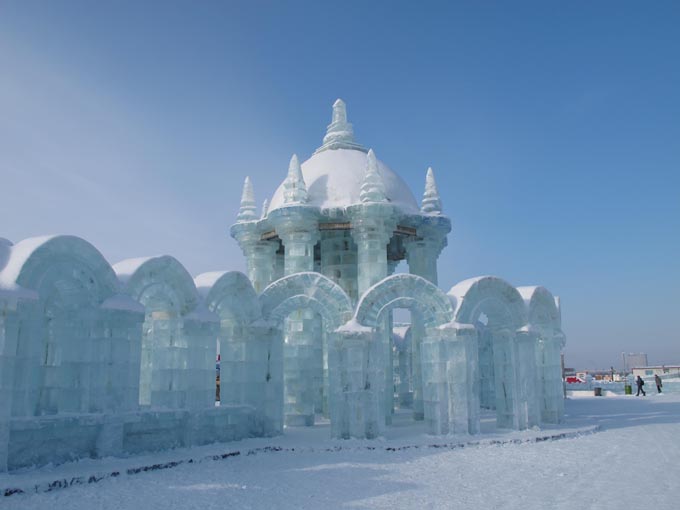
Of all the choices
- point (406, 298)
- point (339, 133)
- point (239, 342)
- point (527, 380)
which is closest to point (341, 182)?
point (339, 133)

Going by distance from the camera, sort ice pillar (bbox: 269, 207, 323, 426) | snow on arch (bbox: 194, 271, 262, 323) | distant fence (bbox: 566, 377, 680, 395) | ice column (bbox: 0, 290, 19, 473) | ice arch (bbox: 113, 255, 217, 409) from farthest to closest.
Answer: distant fence (bbox: 566, 377, 680, 395) → ice pillar (bbox: 269, 207, 323, 426) → snow on arch (bbox: 194, 271, 262, 323) → ice arch (bbox: 113, 255, 217, 409) → ice column (bbox: 0, 290, 19, 473)

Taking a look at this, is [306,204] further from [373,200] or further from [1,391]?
[1,391]

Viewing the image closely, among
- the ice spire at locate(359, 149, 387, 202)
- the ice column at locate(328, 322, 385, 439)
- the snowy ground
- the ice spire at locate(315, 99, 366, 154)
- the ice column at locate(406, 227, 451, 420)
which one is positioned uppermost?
the ice spire at locate(315, 99, 366, 154)

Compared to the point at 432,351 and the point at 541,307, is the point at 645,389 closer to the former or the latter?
the point at 541,307

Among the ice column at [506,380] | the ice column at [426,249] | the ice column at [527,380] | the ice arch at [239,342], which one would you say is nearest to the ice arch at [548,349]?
the ice column at [527,380]

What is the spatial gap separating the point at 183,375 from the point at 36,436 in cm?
402

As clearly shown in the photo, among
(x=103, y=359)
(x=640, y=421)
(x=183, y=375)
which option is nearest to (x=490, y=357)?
(x=640, y=421)

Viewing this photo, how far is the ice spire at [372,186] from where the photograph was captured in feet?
63.4

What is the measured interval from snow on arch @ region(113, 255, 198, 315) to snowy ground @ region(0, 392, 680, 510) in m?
3.36

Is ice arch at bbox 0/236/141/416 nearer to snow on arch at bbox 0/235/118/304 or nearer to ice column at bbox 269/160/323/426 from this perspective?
snow on arch at bbox 0/235/118/304

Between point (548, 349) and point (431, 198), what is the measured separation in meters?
6.80

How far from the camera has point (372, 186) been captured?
1944cm

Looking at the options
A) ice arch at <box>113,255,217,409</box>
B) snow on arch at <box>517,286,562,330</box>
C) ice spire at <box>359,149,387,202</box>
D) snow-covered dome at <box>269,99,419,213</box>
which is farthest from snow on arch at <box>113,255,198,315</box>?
snow on arch at <box>517,286,562,330</box>

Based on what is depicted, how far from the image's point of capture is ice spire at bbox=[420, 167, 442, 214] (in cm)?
2181
